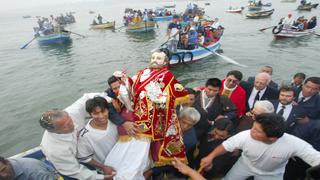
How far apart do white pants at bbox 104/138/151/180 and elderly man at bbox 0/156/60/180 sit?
681 millimetres

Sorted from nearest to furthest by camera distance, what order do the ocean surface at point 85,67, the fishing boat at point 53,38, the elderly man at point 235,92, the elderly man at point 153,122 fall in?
the elderly man at point 153,122 → the elderly man at point 235,92 → the ocean surface at point 85,67 → the fishing boat at point 53,38

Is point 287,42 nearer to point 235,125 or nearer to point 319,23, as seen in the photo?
point 319,23

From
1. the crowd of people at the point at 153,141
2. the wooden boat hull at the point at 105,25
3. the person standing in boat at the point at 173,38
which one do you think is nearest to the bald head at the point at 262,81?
the crowd of people at the point at 153,141

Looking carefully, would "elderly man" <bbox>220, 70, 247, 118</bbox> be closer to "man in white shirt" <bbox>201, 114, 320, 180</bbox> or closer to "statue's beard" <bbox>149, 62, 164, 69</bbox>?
"man in white shirt" <bbox>201, 114, 320, 180</bbox>

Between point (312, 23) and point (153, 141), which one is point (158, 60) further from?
point (312, 23)

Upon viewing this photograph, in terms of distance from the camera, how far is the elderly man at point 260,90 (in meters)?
4.79

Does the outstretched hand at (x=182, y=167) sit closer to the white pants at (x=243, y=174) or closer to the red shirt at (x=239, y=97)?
the white pants at (x=243, y=174)

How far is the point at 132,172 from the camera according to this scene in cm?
288

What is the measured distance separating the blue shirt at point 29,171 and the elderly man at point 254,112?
269cm

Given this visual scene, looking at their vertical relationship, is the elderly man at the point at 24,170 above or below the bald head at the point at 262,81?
below

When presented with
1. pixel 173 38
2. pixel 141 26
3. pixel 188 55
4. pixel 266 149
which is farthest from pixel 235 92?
pixel 141 26

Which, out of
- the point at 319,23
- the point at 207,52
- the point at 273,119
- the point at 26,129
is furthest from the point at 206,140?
the point at 319,23

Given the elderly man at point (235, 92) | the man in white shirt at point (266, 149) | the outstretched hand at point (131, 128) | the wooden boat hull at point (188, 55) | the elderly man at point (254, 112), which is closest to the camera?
the man in white shirt at point (266, 149)

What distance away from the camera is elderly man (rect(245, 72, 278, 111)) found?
4789 mm
